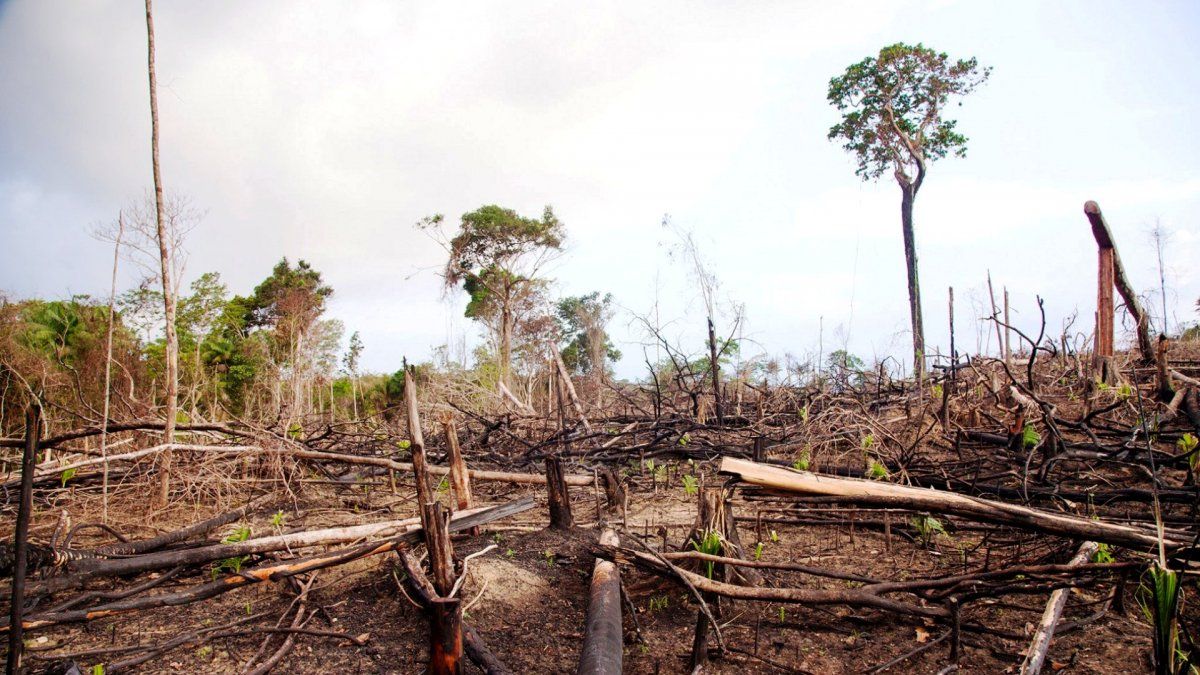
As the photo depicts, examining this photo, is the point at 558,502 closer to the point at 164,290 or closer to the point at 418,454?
the point at 418,454

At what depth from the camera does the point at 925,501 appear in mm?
3188

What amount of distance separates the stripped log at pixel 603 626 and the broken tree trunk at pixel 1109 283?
594 cm

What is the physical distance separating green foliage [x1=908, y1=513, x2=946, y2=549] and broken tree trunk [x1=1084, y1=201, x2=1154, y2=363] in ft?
11.4

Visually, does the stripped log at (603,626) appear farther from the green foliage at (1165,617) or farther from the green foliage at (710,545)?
the green foliage at (1165,617)

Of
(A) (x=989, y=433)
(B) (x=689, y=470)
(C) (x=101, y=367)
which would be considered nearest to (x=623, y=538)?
(B) (x=689, y=470)

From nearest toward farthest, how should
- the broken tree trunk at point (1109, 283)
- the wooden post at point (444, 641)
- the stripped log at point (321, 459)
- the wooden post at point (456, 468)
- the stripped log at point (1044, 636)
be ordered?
the stripped log at point (1044, 636)
the wooden post at point (444, 641)
the wooden post at point (456, 468)
the stripped log at point (321, 459)
the broken tree trunk at point (1109, 283)

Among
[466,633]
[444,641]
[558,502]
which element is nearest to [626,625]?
[466,633]

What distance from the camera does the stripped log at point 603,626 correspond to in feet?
9.06

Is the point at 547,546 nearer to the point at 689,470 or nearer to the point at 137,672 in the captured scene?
the point at 137,672

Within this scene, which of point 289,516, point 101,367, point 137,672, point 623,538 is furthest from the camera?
point 101,367

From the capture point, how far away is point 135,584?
3.91m

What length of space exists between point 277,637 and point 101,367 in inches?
495

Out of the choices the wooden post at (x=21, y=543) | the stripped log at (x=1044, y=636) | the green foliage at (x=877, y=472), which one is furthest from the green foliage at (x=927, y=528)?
the wooden post at (x=21, y=543)

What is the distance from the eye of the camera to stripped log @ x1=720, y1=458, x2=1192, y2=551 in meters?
3.09
